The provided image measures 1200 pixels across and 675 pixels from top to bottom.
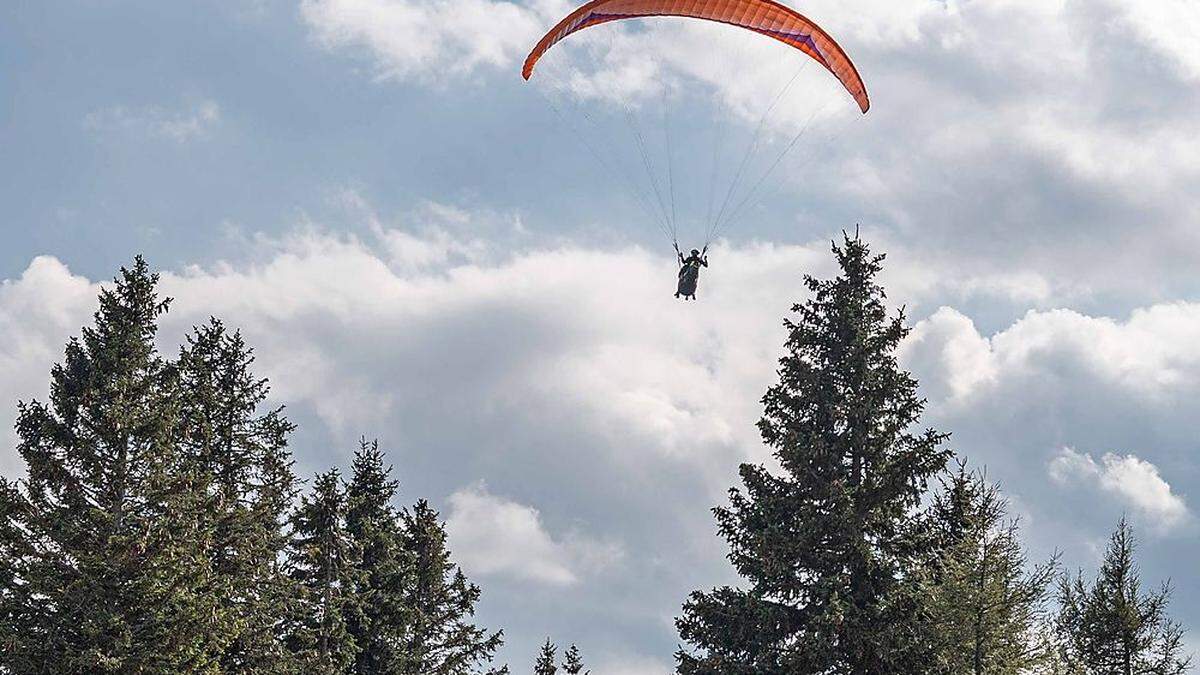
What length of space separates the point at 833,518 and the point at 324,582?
16450 mm

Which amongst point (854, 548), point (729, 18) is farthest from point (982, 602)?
point (729, 18)

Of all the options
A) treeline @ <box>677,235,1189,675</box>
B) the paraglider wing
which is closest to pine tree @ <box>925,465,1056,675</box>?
treeline @ <box>677,235,1189,675</box>

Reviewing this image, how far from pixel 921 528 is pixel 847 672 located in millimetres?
3728

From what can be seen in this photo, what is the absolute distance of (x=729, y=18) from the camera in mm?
36031

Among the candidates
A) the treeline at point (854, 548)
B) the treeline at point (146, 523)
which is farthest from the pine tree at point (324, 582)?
the treeline at point (854, 548)

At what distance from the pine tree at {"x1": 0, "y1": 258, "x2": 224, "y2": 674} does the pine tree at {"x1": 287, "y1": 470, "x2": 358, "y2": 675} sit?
6363 mm

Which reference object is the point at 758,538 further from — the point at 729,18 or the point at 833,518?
the point at 729,18

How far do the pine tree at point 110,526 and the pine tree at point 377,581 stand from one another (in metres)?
8.50

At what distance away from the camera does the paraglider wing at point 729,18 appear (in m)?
36.1

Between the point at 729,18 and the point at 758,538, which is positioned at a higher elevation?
the point at 729,18

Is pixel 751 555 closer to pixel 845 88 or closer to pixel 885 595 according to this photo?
pixel 885 595

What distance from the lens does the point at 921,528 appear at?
29.9m

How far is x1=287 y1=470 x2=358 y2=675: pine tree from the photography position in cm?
3753

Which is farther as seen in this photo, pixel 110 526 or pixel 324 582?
pixel 324 582
